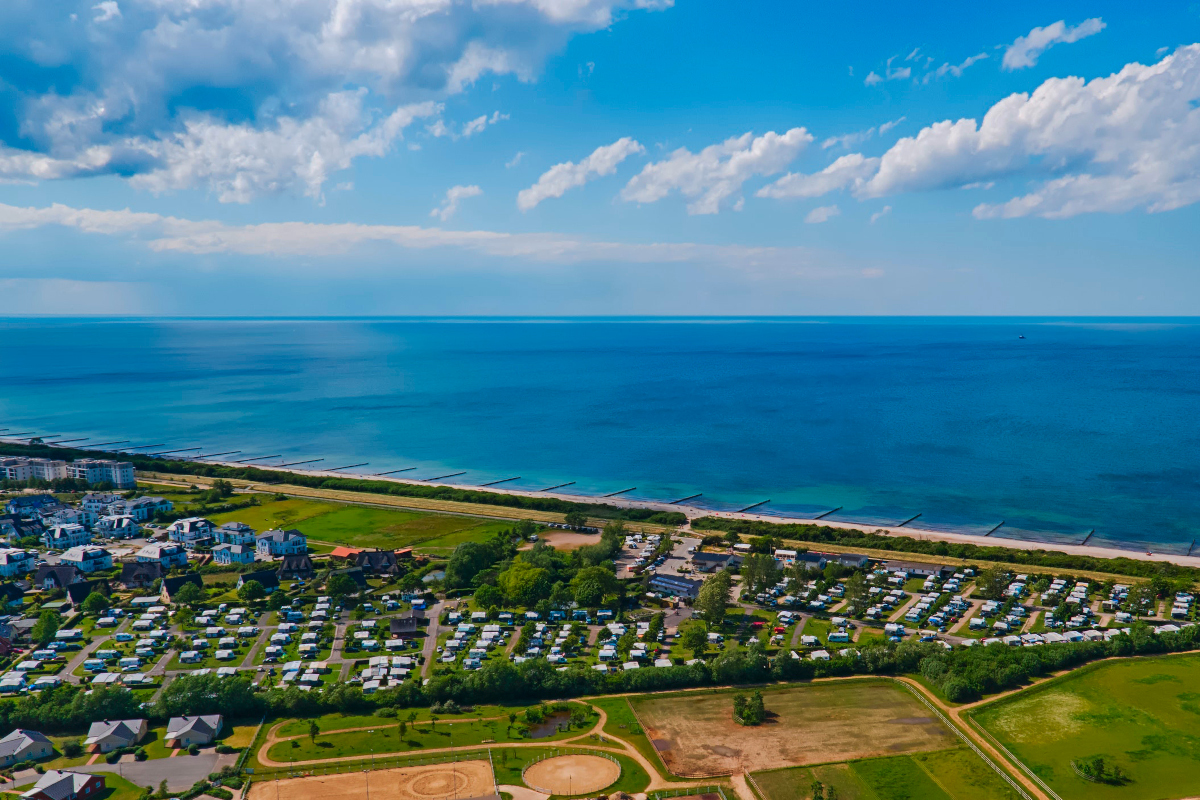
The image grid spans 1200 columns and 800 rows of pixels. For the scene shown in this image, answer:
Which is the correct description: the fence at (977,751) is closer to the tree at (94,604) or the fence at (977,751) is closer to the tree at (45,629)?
the tree at (45,629)

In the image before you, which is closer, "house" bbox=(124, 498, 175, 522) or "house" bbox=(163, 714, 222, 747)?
"house" bbox=(163, 714, 222, 747)

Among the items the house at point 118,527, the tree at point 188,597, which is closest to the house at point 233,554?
the tree at point 188,597

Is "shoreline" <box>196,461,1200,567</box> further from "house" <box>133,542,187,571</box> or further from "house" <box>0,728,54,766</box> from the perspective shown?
"house" <box>0,728,54,766</box>

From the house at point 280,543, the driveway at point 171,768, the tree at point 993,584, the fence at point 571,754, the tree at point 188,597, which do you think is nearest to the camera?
the driveway at point 171,768

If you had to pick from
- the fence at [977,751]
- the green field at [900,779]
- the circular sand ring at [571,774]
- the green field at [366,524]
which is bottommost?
the green field at [366,524]

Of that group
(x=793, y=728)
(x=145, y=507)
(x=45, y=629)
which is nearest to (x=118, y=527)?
(x=145, y=507)

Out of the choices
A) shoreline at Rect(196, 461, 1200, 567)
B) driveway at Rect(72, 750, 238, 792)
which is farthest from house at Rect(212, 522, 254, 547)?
driveway at Rect(72, 750, 238, 792)

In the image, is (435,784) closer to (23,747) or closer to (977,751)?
(23,747)
